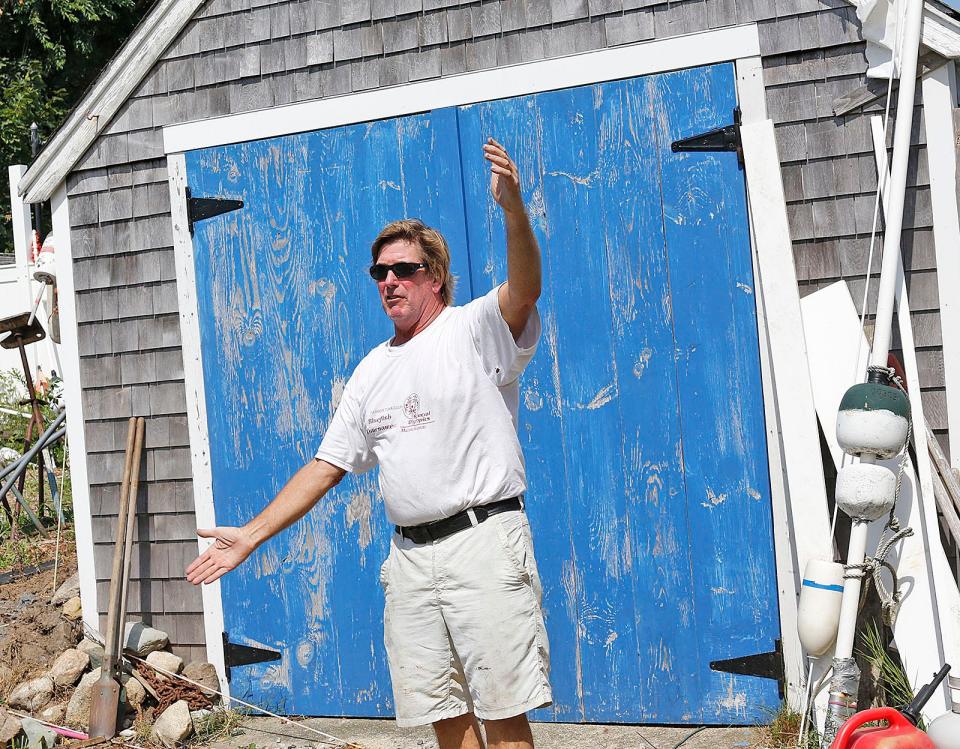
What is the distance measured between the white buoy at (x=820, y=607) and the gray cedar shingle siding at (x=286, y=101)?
0.79 m

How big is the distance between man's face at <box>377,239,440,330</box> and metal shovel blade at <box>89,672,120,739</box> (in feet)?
8.20

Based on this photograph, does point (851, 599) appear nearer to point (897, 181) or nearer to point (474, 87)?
point (897, 181)

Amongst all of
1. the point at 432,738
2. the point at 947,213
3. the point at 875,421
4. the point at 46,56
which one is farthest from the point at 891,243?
the point at 46,56

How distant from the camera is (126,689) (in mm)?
4508

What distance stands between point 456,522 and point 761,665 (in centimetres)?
177

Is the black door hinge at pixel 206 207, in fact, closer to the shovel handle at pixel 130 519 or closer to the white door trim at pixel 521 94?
the white door trim at pixel 521 94

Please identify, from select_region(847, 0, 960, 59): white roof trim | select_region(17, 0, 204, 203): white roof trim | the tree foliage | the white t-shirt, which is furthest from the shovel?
the tree foliage

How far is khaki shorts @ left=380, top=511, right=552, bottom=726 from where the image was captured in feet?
8.64

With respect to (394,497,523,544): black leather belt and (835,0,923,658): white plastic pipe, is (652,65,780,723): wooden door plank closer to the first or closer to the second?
(835,0,923,658): white plastic pipe

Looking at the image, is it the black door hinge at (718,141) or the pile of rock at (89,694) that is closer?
the black door hinge at (718,141)

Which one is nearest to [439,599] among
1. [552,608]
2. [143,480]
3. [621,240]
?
[552,608]

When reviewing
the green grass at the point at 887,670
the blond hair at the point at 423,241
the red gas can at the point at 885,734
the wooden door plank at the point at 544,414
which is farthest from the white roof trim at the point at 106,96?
the red gas can at the point at 885,734

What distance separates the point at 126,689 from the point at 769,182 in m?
3.35

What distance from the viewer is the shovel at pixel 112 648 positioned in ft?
14.2
